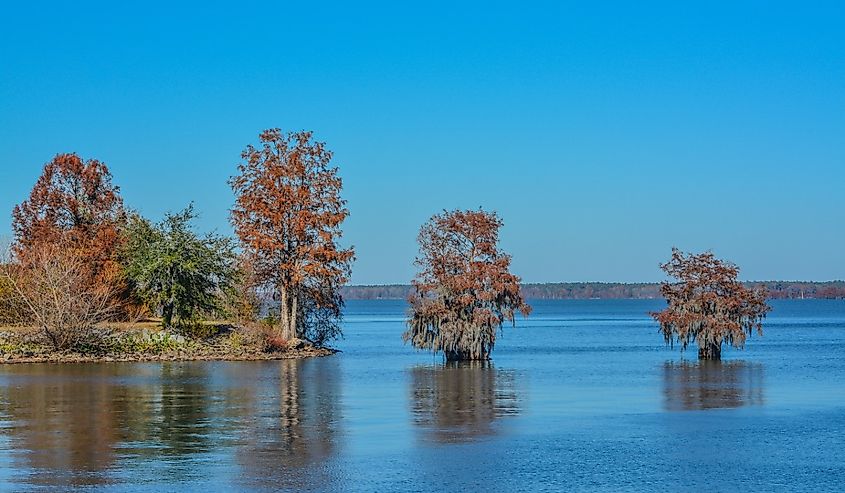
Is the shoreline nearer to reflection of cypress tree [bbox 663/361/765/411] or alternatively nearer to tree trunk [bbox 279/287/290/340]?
tree trunk [bbox 279/287/290/340]

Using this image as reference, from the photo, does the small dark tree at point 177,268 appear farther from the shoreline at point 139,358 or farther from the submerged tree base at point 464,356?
the submerged tree base at point 464,356

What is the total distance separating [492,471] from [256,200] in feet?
140

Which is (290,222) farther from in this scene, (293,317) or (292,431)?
(292,431)

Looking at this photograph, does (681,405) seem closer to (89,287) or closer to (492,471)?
(492,471)

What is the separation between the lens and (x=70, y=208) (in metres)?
66.0

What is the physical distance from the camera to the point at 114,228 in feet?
215

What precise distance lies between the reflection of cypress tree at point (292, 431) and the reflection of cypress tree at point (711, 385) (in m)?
10.1

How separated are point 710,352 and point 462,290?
1325cm

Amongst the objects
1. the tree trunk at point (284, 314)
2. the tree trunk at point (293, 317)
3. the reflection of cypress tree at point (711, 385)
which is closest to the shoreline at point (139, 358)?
the tree trunk at point (284, 314)

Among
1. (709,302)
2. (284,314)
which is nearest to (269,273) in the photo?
(284,314)

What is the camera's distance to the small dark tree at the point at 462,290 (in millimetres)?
54094

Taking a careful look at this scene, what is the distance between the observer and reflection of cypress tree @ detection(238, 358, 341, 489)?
21203 millimetres

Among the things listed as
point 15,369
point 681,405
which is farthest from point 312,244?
point 681,405

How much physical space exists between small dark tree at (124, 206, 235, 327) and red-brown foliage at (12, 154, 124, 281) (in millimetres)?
4237
